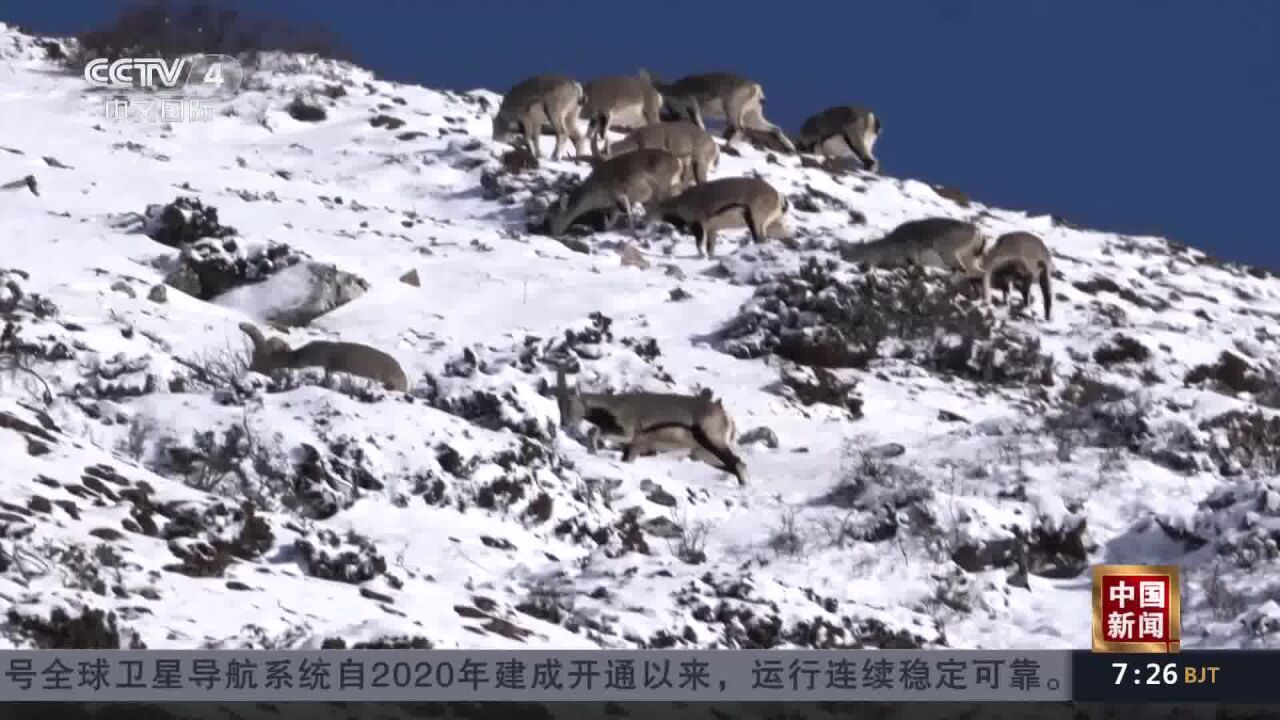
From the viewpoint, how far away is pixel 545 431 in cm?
1883

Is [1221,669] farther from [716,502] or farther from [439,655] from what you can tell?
[716,502]

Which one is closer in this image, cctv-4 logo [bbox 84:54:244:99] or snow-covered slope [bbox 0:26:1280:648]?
snow-covered slope [bbox 0:26:1280:648]

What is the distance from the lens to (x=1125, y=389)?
73.8 feet

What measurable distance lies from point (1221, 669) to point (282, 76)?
1168 inches

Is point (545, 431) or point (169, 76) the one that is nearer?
point (545, 431)

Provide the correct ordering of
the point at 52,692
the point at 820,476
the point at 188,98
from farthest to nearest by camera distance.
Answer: the point at 188,98 → the point at 820,476 → the point at 52,692

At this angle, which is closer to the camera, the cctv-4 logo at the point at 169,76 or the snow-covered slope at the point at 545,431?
the snow-covered slope at the point at 545,431

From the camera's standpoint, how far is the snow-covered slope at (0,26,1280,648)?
12.9 metres

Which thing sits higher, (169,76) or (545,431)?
(169,76)

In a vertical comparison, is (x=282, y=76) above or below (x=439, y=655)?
above

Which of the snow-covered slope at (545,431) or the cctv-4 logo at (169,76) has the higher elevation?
the cctv-4 logo at (169,76)

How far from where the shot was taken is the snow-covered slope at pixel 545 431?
12898 millimetres

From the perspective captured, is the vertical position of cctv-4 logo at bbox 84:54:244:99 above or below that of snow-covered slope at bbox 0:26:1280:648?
above

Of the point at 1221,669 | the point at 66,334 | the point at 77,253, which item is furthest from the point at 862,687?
the point at 77,253
